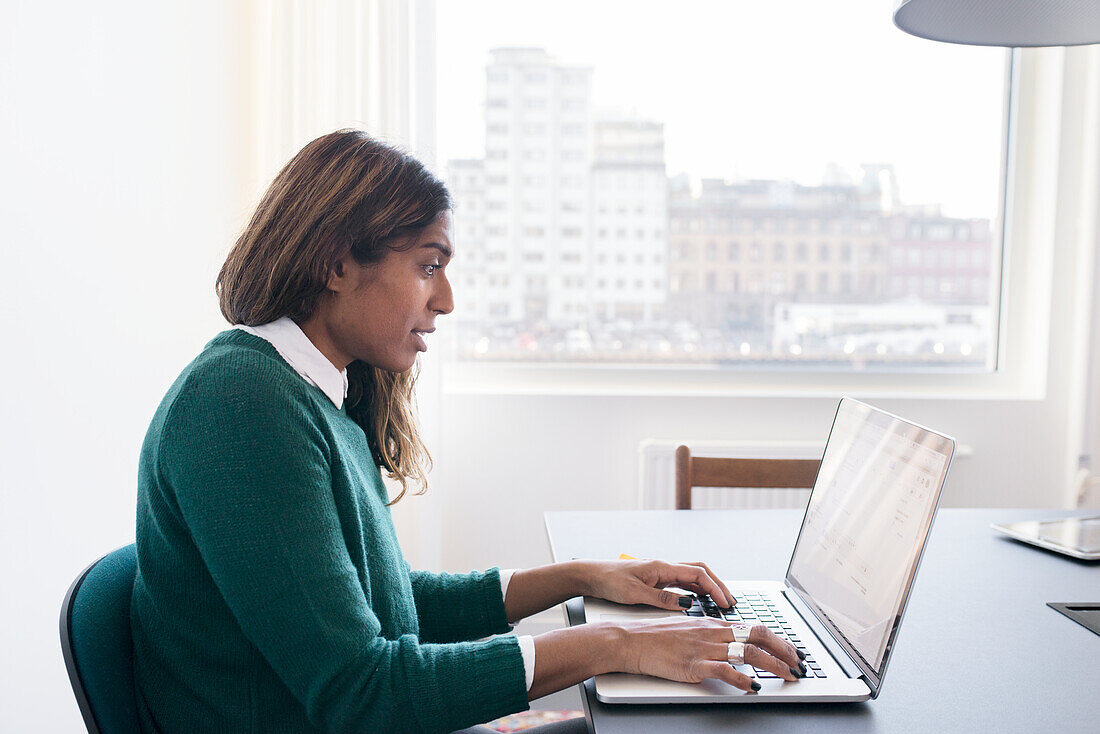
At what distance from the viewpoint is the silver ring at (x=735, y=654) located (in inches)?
34.8

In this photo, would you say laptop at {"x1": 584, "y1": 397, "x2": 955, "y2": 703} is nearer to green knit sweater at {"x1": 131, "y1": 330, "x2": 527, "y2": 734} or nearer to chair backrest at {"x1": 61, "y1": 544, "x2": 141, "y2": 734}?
green knit sweater at {"x1": 131, "y1": 330, "x2": 527, "y2": 734}

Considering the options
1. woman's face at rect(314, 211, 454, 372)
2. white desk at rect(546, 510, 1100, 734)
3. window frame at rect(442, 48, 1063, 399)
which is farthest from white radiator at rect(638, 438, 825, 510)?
woman's face at rect(314, 211, 454, 372)

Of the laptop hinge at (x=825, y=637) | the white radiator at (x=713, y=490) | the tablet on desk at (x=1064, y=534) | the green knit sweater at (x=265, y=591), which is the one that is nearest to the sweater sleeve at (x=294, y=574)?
the green knit sweater at (x=265, y=591)

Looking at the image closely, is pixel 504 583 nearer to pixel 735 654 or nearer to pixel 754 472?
pixel 735 654

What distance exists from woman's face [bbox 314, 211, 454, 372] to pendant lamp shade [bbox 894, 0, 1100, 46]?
0.71m

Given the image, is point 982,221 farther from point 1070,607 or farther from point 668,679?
point 668,679

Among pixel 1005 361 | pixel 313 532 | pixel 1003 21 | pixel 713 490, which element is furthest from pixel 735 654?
pixel 1005 361

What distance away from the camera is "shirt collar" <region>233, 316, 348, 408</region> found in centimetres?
101

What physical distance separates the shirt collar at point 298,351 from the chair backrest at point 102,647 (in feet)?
0.90

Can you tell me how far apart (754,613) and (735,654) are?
204 mm

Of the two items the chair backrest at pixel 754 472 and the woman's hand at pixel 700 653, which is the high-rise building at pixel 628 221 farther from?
the woman's hand at pixel 700 653

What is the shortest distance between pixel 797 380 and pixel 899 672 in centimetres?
189

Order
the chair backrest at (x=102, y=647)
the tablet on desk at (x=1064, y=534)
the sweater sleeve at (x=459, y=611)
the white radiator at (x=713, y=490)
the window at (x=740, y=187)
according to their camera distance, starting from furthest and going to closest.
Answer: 1. the window at (x=740, y=187)
2. the white radiator at (x=713, y=490)
3. the tablet on desk at (x=1064, y=534)
4. the sweater sleeve at (x=459, y=611)
5. the chair backrest at (x=102, y=647)

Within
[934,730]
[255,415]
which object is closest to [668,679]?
[934,730]
